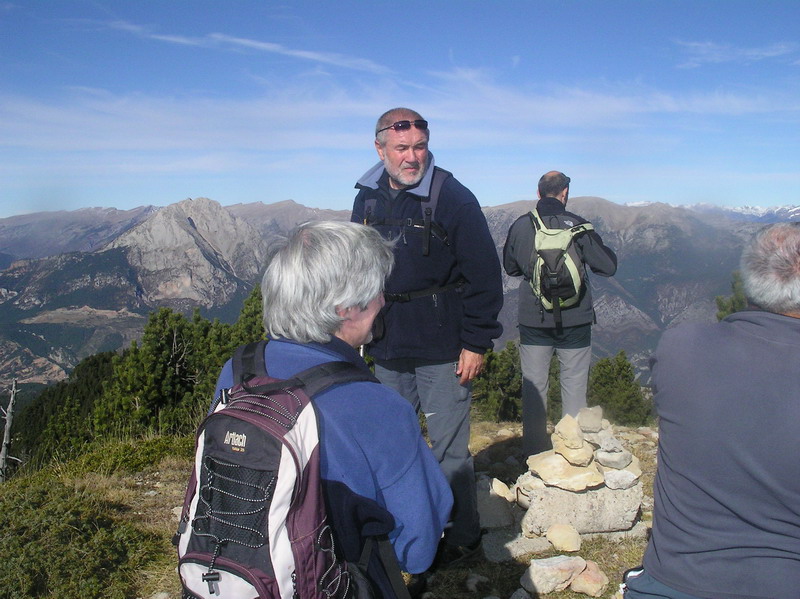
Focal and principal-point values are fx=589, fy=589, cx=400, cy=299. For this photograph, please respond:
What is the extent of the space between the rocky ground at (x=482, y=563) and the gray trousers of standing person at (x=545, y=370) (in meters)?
0.56

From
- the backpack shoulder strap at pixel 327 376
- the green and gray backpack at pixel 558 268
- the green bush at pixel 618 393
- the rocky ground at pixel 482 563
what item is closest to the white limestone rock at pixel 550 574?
the rocky ground at pixel 482 563

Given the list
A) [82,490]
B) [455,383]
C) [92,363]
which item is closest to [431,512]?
[455,383]

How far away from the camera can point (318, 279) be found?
169cm

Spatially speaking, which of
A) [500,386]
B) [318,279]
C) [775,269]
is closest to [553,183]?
[775,269]

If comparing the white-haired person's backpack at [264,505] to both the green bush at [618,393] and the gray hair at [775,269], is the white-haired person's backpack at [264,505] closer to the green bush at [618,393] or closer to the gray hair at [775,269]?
the gray hair at [775,269]

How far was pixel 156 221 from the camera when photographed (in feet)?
592

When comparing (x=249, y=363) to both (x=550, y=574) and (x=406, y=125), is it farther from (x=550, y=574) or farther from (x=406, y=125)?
(x=550, y=574)

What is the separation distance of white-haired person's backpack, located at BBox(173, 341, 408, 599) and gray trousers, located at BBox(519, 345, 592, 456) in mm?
3368

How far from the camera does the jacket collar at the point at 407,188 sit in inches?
127

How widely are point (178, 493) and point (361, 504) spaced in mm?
3641

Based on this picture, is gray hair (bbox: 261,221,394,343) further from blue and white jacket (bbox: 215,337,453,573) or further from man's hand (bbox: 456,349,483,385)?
man's hand (bbox: 456,349,483,385)

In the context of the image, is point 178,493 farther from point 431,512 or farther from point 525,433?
point 431,512

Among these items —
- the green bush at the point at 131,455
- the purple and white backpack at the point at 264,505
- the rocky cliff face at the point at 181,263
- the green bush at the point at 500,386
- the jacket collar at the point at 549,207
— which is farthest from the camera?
the rocky cliff face at the point at 181,263

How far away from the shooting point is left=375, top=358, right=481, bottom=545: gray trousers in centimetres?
327
